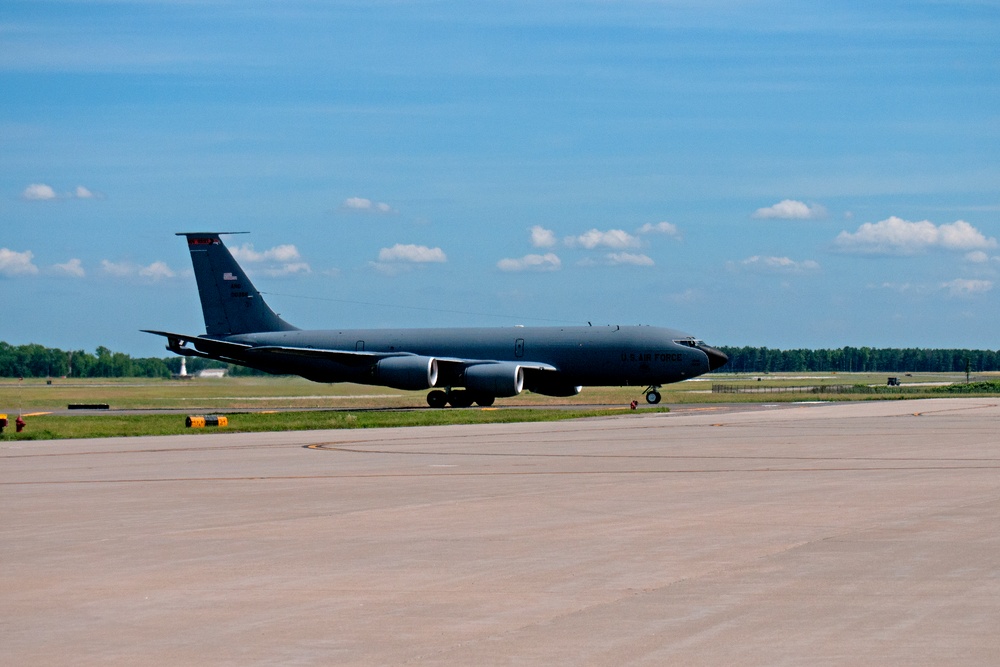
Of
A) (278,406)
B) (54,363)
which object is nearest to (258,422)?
(278,406)

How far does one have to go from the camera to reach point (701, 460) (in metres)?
27.2

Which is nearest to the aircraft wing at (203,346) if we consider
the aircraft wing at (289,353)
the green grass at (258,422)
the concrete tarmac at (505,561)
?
the aircraft wing at (289,353)

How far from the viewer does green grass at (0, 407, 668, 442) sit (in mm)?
40406

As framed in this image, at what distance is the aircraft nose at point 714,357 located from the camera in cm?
6316

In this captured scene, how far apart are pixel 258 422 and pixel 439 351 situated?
20488mm

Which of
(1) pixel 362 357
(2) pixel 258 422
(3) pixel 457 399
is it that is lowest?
(2) pixel 258 422

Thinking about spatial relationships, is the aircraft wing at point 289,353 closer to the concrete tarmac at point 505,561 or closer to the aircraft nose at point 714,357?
the aircraft nose at point 714,357

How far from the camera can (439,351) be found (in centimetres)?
6494

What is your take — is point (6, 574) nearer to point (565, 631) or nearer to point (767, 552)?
point (565, 631)

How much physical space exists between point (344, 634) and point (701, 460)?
732 inches

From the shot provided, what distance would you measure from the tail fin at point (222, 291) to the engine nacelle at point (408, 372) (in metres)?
10.4

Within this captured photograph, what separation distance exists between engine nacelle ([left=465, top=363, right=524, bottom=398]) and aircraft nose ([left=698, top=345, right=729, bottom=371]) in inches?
368

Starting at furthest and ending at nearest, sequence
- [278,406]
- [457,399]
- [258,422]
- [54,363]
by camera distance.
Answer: [54,363] < [278,406] < [457,399] < [258,422]

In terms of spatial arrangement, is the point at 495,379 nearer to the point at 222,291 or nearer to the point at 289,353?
the point at 289,353
